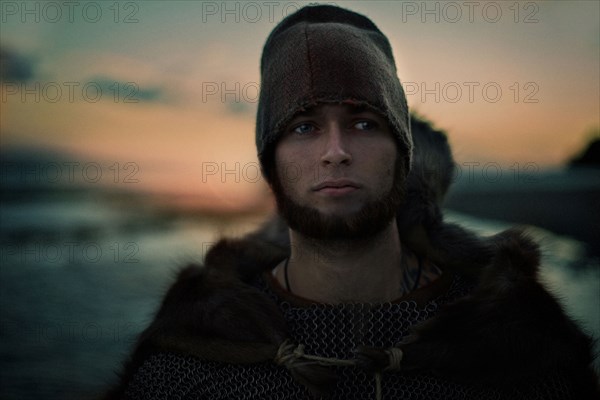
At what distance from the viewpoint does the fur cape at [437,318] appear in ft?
7.97

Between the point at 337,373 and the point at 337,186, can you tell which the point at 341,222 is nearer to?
the point at 337,186

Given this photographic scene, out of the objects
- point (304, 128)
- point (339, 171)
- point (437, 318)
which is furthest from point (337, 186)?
point (437, 318)

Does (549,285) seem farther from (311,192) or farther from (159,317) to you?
(159,317)

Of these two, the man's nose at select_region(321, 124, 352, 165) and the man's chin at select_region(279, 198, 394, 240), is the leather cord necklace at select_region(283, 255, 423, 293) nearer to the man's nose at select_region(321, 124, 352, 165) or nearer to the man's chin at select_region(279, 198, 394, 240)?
the man's chin at select_region(279, 198, 394, 240)

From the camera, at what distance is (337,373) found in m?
2.54

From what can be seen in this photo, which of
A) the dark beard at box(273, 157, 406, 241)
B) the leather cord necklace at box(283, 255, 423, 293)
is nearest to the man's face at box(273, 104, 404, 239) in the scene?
the dark beard at box(273, 157, 406, 241)

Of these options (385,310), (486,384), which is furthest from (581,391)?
(385,310)

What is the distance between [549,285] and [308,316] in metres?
0.94

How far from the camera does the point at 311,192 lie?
263cm

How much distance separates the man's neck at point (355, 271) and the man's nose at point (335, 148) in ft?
1.13

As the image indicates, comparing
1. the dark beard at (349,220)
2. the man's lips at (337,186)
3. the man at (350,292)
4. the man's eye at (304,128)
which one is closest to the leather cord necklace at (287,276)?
A: the man at (350,292)

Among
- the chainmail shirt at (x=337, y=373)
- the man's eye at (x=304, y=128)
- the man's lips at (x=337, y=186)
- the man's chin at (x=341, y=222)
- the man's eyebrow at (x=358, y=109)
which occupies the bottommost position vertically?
the chainmail shirt at (x=337, y=373)

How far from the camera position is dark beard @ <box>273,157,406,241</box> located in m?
2.62

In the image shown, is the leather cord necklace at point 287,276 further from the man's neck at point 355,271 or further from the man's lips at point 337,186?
the man's lips at point 337,186
